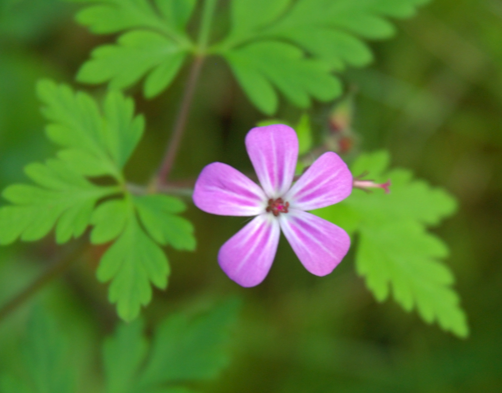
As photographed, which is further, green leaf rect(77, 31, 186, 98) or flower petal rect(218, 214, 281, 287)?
green leaf rect(77, 31, 186, 98)

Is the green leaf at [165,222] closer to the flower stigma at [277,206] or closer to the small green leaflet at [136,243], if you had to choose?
the small green leaflet at [136,243]

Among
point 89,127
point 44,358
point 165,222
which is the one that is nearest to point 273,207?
point 165,222

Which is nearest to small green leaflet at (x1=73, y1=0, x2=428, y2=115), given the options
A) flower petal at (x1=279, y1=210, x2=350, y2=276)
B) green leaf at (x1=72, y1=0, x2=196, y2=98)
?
green leaf at (x1=72, y1=0, x2=196, y2=98)

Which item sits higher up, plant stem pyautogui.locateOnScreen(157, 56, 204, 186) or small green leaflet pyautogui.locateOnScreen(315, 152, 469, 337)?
plant stem pyautogui.locateOnScreen(157, 56, 204, 186)

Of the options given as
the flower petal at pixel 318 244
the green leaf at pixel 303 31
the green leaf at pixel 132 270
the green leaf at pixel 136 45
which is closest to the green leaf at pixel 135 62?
the green leaf at pixel 136 45

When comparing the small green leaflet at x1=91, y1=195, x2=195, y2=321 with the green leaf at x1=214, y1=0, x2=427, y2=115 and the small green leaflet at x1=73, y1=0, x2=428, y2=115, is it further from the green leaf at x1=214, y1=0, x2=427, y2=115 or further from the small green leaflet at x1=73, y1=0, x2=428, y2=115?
the green leaf at x1=214, y1=0, x2=427, y2=115

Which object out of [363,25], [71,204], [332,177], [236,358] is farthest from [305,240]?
[236,358]
